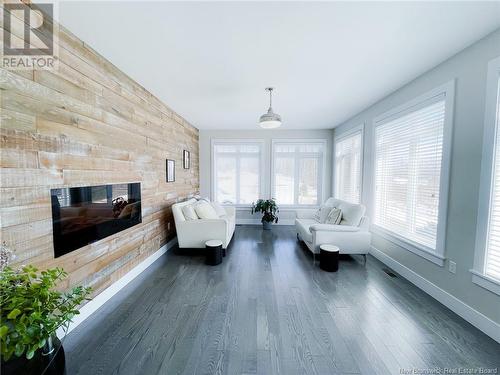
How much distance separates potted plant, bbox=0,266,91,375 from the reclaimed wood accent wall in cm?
62

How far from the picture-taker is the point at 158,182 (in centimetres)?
327

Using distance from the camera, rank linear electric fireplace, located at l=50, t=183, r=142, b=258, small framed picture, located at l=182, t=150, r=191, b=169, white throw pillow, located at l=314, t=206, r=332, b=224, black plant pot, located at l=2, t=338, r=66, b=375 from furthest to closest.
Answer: small framed picture, located at l=182, t=150, r=191, b=169 < white throw pillow, located at l=314, t=206, r=332, b=224 < linear electric fireplace, located at l=50, t=183, r=142, b=258 < black plant pot, located at l=2, t=338, r=66, b=375

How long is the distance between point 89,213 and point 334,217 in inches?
138

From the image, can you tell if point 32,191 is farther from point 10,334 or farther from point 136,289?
point 136,289

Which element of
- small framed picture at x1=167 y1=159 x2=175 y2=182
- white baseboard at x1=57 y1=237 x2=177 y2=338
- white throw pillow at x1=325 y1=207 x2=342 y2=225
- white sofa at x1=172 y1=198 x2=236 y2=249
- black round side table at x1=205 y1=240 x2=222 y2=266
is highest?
small framed picture at x1=167 y1=159 x2=175 y2=182

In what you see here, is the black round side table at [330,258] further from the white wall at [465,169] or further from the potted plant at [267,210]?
the potted plant at [267,210]

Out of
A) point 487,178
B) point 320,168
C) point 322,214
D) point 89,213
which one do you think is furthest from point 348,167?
point 89,213

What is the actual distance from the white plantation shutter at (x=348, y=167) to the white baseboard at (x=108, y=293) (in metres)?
3.88

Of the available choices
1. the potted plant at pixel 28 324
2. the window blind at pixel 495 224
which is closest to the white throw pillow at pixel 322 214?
the window blind at pixel 495 224

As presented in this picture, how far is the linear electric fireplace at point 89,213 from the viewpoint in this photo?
1652 mm

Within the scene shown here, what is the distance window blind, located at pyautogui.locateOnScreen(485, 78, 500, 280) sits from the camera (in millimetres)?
1725

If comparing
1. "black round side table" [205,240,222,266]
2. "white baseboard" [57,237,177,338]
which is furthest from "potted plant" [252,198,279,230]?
"white baseboard" [57,237,177,338]

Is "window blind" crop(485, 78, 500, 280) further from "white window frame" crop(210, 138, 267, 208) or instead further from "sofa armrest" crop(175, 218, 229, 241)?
"white window frame" crop(210, 138, 267, 208)

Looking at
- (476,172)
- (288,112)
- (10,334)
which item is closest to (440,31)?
(476,172)
